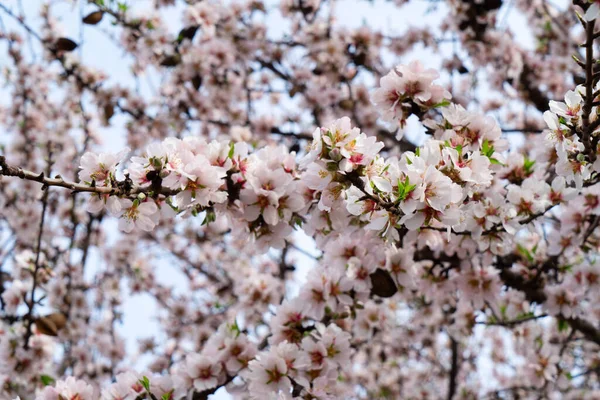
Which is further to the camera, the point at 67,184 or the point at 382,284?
the point at 382,284

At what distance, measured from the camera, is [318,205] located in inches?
67.7

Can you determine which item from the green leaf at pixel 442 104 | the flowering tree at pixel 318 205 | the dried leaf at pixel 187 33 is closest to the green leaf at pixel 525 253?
the flowering tree at pixel 318 205

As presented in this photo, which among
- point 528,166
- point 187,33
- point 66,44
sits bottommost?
point 528,166

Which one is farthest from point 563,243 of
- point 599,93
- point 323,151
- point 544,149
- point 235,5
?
point 235,5

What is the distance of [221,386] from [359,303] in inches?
27.1

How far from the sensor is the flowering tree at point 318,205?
1.56m

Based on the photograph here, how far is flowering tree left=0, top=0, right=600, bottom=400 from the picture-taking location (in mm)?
1564

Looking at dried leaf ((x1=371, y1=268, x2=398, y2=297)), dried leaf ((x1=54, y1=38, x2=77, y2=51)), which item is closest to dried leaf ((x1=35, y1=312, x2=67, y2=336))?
dried leaf ((x1=371, y1=268, x2=398, y2=297))

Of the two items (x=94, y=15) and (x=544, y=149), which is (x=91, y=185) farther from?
(x=94, y=15)

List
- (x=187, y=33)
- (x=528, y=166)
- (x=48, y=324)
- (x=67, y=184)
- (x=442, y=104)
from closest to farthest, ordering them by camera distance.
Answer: (x=67, y=184)
(x=442, y=104)
(x=528, y=166)
(x=48, y=324)
(x=187, y=33)

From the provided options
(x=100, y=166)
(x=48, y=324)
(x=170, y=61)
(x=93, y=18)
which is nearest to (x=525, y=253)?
(x=100, y=166)

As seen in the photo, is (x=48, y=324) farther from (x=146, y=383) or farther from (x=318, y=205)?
(x=318, y=205)

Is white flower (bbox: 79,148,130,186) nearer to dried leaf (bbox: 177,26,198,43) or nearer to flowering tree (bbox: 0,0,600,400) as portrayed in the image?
flowering tree (bbox: 0,0,600,400)

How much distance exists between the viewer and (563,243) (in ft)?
8.06
